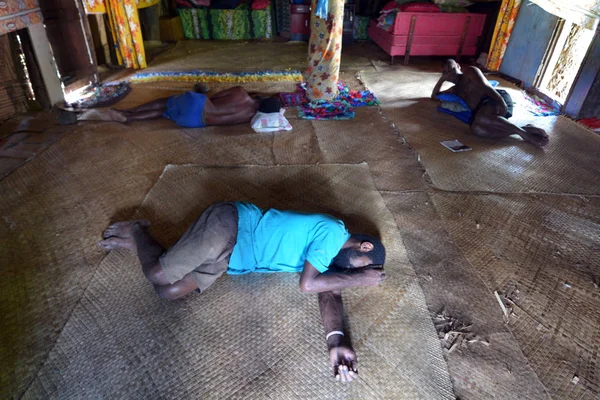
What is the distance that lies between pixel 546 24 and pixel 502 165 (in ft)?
8.96

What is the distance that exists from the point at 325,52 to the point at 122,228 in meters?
2.85

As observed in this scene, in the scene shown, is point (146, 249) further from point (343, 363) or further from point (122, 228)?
point (343, 363)

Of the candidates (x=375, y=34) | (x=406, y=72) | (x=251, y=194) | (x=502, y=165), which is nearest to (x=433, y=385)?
(x=251, y=194)

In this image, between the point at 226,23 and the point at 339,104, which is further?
the point at 226,23

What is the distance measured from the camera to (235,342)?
162cm

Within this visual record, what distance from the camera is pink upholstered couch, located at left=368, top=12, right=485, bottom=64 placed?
5.39m

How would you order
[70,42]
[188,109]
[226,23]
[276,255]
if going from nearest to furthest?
1. [276,255]
2. [188,109]
3. [70,42]
4. [226,23]

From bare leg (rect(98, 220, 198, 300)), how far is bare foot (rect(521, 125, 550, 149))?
321 cm

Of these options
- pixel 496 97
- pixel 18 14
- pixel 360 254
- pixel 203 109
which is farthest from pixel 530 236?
pixel 18 14

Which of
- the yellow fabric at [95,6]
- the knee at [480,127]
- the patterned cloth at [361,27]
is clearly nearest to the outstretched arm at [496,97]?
the knee at [480,127]

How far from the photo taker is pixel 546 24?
450cm

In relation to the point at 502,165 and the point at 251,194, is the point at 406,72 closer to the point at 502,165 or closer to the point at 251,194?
the point at 502,165

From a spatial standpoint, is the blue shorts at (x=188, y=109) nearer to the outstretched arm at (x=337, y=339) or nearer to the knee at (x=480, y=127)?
the outstretched arm at (x=337, y=339)

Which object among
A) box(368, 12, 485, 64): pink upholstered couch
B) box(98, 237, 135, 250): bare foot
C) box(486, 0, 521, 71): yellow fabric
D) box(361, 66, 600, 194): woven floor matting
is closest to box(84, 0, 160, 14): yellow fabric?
box(361, 66, 600, 194): woven floor matting
